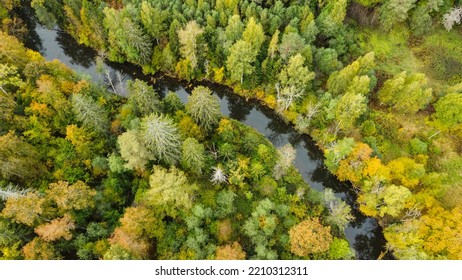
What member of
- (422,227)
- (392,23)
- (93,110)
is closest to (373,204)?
(422,227)

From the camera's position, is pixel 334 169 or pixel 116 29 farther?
pixel 116 29

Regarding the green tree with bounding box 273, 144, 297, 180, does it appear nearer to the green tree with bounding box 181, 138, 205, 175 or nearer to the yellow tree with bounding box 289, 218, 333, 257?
the yellow tree with bounding box 289, 218, 333, 257

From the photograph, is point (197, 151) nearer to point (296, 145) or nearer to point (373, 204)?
point (296, 145)

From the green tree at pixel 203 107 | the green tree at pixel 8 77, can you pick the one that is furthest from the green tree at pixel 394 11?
the green tree at pixel 8 77

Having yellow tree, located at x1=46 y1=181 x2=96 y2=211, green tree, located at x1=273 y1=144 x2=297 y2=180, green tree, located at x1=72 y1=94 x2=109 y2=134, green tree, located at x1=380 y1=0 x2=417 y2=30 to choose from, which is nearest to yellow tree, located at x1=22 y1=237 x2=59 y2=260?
yellow tree, located at x1=46 y1=181 x2=96 y2=211

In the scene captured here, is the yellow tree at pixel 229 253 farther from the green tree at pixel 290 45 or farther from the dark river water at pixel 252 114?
the green tree at pixel 290 45
